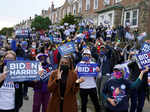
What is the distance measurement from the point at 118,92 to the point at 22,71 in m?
1.86

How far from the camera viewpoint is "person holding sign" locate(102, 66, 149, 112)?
3881 mm

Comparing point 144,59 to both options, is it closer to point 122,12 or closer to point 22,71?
point 22,71

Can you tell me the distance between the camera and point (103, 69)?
7.17 metres

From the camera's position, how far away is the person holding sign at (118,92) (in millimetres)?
3881

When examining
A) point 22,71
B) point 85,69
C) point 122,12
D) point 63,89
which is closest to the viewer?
point 22,71

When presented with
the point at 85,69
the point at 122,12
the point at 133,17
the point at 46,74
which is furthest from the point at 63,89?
the point at 122,12

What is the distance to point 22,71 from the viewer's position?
3.80 metres

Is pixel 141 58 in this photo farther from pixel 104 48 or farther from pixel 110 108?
pixel 104 48

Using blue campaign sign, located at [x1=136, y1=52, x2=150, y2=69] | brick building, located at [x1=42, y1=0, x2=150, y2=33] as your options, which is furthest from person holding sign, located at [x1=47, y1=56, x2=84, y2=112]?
brick building, located at [x1=42, y1=0, x2=150, y2=33]

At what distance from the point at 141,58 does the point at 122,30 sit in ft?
40.1

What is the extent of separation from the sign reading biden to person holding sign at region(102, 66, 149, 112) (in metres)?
1.45

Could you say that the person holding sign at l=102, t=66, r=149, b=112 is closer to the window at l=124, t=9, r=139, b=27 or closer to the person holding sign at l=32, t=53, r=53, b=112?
the person holding sign at l=32, t=53, r=53, b=112

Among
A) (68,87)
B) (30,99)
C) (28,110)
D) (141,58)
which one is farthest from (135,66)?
(30,99)

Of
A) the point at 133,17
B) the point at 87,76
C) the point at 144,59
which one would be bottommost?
the point at 87,76
